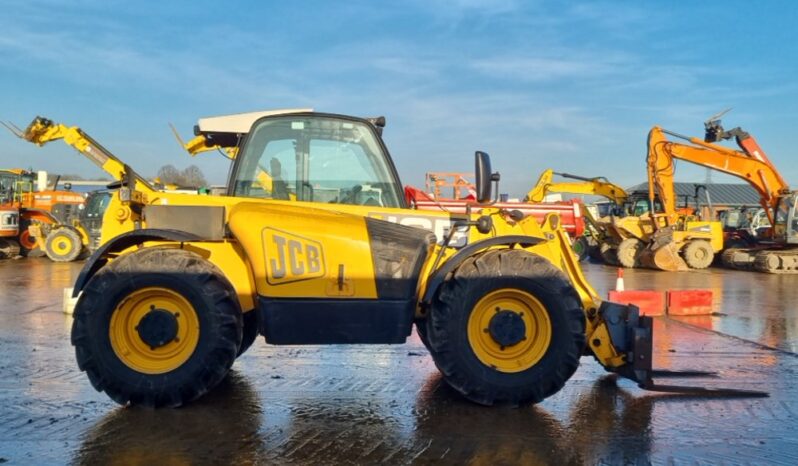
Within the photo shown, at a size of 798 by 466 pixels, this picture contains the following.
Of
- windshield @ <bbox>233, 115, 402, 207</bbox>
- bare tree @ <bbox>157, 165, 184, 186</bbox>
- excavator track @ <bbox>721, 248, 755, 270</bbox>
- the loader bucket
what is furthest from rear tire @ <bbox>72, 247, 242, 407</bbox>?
excavator track @ <bbox>721, 248, 755, 270</bbox>

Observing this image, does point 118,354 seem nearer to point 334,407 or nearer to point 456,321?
point 334,407

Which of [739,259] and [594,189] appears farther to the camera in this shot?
[594,189]

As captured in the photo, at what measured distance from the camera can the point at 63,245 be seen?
21156 mm

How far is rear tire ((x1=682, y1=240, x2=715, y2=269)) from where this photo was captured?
21.4 m

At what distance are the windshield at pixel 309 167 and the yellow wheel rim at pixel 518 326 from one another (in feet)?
3.93

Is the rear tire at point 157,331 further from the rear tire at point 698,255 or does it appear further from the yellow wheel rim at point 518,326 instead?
the rear tire at point 698,255

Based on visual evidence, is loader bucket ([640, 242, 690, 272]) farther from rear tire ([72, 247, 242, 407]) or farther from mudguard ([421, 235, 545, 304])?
rear tire ([72, 247, 242, 407])

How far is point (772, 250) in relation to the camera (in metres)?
21.6

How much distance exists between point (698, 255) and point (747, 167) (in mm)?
3229

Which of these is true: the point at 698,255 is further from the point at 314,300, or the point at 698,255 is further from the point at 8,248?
the point at 8,248

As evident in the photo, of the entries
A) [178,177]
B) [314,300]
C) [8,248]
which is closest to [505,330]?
[314,300]

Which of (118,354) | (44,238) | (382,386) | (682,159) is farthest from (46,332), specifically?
(682,159)

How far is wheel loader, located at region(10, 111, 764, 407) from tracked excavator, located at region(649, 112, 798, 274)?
18.4 meters

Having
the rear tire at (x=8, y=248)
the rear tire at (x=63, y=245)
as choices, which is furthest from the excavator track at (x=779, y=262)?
the rear tire at (x=8, y=248)
